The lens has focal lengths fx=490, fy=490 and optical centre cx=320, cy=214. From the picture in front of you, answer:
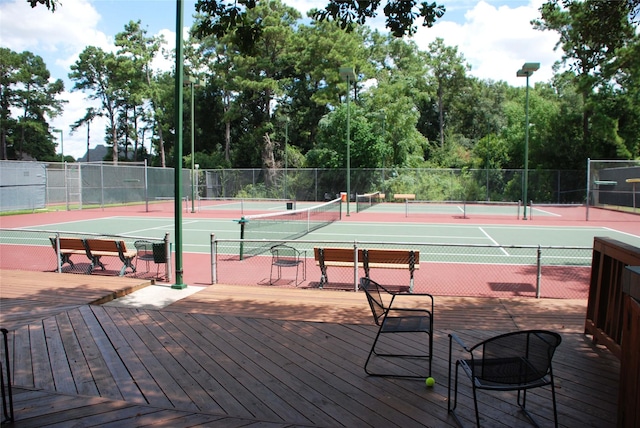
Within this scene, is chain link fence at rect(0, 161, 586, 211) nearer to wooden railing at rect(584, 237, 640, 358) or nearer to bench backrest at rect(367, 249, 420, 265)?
bench backrest at rect(367, 249, 420, 265)

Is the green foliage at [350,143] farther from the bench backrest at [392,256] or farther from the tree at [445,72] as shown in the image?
the bench backrest at [392,256]

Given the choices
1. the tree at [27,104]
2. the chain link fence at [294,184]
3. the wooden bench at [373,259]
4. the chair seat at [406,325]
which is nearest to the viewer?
the chair seat at [406,325]

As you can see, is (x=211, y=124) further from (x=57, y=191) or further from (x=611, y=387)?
(x=611, y=387)

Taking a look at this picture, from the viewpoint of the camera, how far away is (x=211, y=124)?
5925cm

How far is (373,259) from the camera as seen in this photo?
9547mm

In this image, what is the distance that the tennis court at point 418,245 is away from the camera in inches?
390

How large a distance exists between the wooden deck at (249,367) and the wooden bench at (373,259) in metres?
2.06

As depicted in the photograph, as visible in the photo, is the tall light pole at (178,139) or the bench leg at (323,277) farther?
the bench leg at (323,277)

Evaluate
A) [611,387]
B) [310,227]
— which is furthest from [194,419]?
[310,227]

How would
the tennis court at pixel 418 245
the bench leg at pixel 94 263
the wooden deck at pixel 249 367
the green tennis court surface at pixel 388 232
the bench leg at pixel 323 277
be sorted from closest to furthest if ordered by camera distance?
the wooden deck at pixel 249 367 < the bench leg at pixel 323 277 < the tennis court at pixel 418 245 < the bench leg at pixel 94 263 < the green tennis court surface at pixel 388 232

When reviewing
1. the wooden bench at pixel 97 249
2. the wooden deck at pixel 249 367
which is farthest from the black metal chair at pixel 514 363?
the wooden bench at pixel 97 249

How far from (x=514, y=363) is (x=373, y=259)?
5.99 metres

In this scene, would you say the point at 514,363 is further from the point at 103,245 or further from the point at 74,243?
the point at 74,243

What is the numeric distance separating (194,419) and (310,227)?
15694 millimetres
